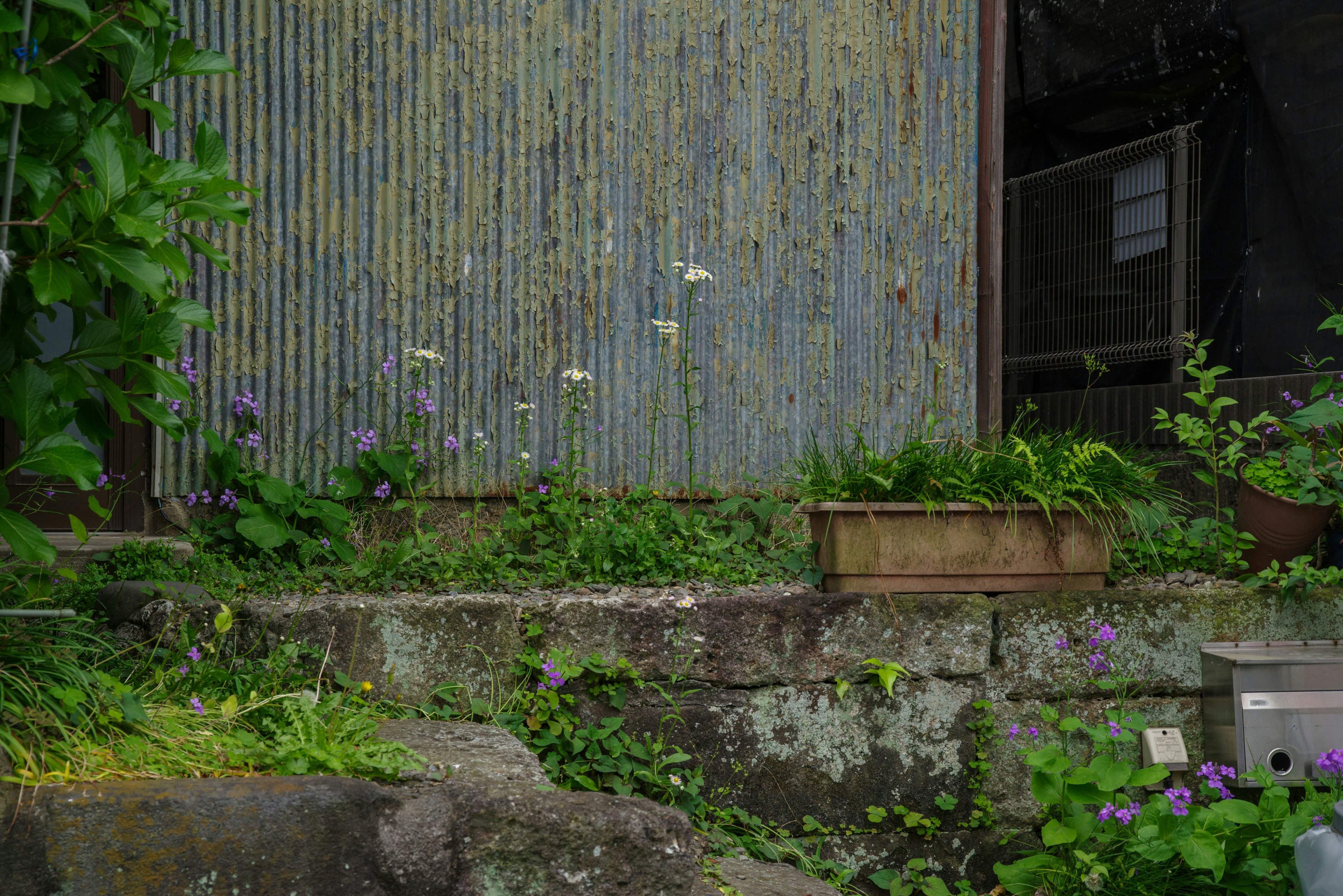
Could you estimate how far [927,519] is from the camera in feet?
10.1

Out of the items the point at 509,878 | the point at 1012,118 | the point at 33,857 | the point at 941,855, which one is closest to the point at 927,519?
the point at 941,855

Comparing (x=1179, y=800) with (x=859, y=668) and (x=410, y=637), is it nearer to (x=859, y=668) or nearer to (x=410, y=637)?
(x=859, y=668)

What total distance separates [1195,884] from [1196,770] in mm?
517

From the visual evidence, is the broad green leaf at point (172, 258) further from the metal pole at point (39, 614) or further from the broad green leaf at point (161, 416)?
the metal pole at point (39, 614)

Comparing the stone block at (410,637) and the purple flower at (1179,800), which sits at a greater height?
the stone block at (410,637)

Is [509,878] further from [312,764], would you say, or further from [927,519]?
[927,519]

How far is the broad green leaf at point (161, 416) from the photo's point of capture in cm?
196

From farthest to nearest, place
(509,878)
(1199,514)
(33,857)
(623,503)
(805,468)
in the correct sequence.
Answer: (1199,514), (623,503), (805,468), (509,878), (33,857)

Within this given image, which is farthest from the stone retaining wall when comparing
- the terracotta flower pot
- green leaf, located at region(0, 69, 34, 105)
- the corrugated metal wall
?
green leaf, located at region(0, 69, 34, 105)

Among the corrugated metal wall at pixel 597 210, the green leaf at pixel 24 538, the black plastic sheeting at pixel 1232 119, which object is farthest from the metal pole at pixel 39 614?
the black plastic sheeting at pixel 1232 119

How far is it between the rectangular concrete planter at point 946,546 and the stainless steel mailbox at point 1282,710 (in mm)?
613

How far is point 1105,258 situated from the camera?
560 cm

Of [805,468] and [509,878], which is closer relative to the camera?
[509,878]

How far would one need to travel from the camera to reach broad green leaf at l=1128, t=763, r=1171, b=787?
2.78m
